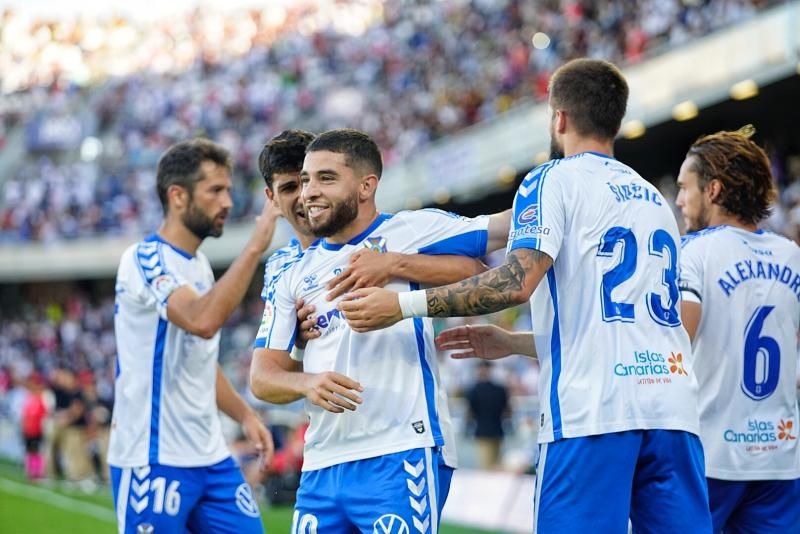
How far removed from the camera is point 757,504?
211 inches

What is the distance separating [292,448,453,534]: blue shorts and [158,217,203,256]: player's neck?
7.40 feet

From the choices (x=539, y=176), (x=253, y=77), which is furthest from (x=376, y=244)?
(x=253, y=77)

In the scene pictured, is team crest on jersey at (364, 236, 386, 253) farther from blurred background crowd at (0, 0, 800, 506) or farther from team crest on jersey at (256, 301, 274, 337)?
blurred background crowd at (0, 0, 800, 506)

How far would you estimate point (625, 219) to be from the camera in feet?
14.8

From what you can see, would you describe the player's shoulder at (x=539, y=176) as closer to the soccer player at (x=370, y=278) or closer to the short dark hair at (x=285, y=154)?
the soccer player at (x=370, y=278)

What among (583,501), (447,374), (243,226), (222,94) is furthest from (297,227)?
(222,94)

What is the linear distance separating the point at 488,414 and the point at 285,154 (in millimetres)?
11101

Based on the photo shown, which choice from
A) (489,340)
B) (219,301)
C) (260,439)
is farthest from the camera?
(260,439)

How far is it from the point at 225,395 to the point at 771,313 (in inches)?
126

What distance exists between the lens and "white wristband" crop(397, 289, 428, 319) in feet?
14.4

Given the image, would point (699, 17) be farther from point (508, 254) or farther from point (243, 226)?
point (243, 226)

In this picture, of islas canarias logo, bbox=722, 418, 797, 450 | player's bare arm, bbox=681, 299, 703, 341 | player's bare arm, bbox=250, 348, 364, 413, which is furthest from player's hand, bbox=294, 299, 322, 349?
islas canarias logo, bbox=722, 418, 797, 450

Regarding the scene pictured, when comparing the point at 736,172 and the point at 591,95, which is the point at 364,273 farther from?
the point at 736,172

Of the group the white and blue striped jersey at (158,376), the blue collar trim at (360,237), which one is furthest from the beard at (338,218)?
the white and blue striped jersey at (158,376)
